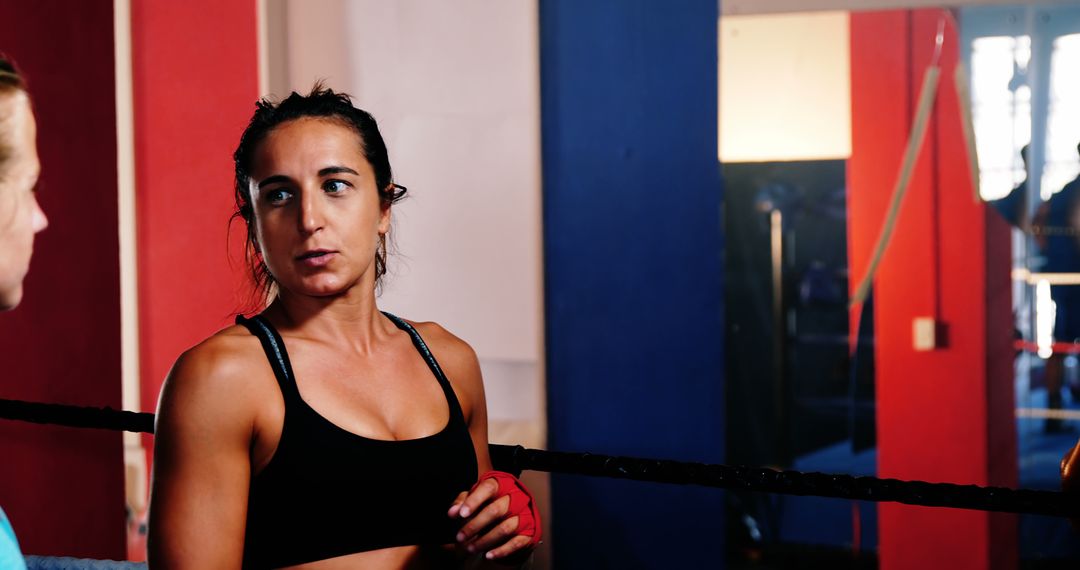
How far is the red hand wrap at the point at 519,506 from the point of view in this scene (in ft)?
3.47

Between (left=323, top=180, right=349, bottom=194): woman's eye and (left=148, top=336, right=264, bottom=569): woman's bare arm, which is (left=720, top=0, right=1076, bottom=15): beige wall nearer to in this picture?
(left=323, top=180, right=349, bottom=194): woman's eye

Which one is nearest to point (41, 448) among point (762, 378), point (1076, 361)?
point (762, 378)

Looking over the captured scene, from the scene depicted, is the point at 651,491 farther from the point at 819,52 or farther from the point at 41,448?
the point at 819,52

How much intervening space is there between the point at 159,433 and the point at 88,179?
1384 mm

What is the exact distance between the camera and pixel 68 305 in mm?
2090

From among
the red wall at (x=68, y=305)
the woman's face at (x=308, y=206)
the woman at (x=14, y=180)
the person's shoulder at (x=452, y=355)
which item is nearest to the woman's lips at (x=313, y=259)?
the woman's face at (x=308, y=206)

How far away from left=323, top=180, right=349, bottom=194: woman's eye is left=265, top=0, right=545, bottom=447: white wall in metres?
1.18

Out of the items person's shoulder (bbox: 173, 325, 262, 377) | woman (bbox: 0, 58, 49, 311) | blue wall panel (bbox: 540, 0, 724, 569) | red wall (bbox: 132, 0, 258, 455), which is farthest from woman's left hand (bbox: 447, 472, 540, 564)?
red wall (bbox: 132, 0, 258, 455)

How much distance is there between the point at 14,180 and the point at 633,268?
5.44 feet

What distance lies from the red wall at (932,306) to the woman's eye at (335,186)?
7.86ft

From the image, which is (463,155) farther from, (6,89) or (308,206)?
(6,89)

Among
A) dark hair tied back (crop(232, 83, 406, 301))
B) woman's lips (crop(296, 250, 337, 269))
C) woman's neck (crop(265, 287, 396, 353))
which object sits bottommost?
woman's neck (crop(265, 287, 396, 353))

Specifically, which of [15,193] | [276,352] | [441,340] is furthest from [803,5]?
[15,193]

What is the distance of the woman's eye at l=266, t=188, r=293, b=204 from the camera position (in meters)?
1.15
